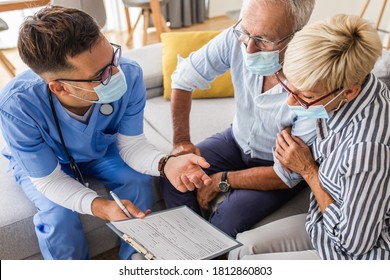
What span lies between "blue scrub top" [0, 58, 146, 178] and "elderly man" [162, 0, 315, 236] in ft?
0.88

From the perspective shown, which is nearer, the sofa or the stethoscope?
the stethoscope

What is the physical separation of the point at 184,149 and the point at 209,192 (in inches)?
8.1

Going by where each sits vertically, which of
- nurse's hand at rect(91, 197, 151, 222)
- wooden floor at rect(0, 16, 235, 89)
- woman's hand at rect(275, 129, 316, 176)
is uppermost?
woman's hand at rect(275, 129, 316, 176)

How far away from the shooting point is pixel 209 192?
1.48m

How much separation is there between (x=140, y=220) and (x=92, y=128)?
1.19 ft

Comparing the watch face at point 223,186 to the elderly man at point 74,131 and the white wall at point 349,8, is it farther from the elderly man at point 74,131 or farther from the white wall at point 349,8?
the white wall at point 349,8

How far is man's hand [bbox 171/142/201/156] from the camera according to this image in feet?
5.10

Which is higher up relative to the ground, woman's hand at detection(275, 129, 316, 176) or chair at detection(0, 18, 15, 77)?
woman's hand at detection(275, 129, 316, 176)

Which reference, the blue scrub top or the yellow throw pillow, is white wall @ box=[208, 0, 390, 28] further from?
the blue scrub top

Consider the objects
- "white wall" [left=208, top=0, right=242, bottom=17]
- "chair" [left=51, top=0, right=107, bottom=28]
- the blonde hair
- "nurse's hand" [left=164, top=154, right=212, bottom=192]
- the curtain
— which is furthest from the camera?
"white wall" [left=208, top=0, right=242, bottom=17]

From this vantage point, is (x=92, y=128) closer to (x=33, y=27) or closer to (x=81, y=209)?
(x=81, y=209)

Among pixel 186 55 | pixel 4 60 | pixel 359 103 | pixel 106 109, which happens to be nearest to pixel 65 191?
pixel 106 109

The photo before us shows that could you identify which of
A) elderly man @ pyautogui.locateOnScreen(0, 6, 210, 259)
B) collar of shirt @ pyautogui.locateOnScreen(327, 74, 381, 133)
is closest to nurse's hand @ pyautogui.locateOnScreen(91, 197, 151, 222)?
elderly man @ pyautogui.locateOnScreen(0, 6, 210, 259)

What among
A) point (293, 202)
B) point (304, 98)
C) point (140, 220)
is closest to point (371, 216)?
point (304, 98)
